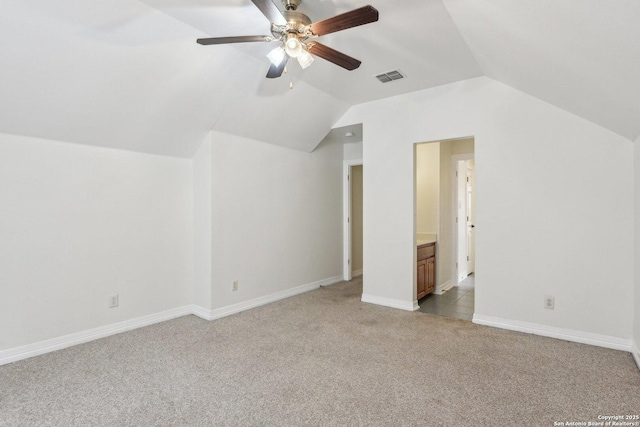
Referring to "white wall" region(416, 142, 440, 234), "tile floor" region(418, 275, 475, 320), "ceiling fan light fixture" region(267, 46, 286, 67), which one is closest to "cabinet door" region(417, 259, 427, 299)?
"tile floor" region(418, 275, 475, 320)

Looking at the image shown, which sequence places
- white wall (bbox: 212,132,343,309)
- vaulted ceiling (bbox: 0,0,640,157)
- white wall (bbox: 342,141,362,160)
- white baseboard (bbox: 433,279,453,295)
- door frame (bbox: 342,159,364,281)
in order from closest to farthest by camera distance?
vaulted ceiling (bbox: 0,0,640,157) → white wall (bbox: 212,132,343,309) → white baseboard (bbox: 433,279,453,295) → white wall (bbox: 342,141,362,160) → door frame (bbox: 342,159,364,281)

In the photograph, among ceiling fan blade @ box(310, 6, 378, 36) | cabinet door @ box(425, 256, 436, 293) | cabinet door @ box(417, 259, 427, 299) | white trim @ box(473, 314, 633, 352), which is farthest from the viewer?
cabinet door @ box(425, 256, 436, 293)

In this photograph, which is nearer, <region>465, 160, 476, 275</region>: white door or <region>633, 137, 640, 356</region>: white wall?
<region>633, 137, 640, 356</region>: white wall

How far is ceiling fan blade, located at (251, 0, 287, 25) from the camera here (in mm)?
1832

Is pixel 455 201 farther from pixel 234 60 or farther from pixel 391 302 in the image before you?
pixel 234 60

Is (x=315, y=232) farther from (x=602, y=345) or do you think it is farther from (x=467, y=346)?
(x=602, y=345)

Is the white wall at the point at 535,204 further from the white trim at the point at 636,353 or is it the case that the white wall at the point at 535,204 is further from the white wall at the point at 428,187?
the white wall at the point at 428,187

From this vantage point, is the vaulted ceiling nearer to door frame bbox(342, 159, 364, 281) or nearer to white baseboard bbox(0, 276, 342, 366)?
white baseboard bbox(0, 276, 342, 366)

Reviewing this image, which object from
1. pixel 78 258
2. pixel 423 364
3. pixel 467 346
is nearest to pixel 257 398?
pixel 423 364

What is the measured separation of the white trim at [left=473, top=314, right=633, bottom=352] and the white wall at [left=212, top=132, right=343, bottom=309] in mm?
2496

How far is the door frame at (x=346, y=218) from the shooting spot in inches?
230

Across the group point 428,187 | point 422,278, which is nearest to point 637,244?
point 422,278

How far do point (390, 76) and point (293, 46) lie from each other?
5.57ft

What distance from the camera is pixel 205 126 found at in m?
3.73
